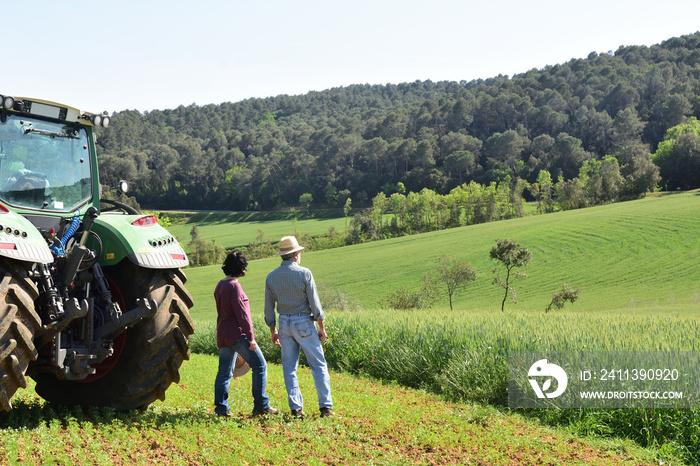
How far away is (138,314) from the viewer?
6000mm

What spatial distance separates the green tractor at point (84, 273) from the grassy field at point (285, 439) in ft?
1.43

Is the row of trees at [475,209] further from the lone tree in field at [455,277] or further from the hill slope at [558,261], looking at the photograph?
the lone tree in field at [455,277]

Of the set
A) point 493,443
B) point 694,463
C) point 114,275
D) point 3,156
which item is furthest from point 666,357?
point 3,156

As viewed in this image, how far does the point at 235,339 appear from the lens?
7.14 m

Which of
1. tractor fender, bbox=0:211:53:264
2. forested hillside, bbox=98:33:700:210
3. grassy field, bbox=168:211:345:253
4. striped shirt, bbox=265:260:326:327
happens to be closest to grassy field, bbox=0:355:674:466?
striped shirt, bbox=265:260:326:327

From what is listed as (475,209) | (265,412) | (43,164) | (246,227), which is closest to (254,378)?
(265,412)

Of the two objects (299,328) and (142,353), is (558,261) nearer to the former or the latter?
(299,328)

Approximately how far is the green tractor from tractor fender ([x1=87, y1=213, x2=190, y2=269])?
12mm

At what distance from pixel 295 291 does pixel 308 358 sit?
0.83 metres

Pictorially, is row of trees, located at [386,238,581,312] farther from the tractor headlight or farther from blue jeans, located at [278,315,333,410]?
the tractor headlight

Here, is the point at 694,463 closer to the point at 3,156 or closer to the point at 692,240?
the point at 3,156

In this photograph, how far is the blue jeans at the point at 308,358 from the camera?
7.16 m

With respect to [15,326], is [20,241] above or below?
above

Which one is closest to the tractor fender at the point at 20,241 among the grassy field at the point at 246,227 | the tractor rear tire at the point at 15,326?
the tractor rear tire at the point at 15,326
